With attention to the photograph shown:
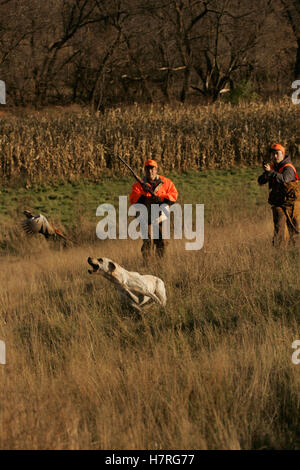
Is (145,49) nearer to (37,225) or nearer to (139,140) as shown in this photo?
(139,140)

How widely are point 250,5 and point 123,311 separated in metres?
47.4

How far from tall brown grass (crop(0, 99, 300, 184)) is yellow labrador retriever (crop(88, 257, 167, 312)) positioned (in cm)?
1327

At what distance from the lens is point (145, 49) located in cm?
4672

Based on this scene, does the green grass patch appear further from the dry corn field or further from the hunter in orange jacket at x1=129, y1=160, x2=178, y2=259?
the hunter in orange jacket at x1=129, y1=160, x2=178, y2=259

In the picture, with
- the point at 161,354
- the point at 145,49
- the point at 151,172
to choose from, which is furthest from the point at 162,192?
the point at 145,49

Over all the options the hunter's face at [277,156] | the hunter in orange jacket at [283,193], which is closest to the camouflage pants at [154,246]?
the hunter in orange jacket at [283,193]

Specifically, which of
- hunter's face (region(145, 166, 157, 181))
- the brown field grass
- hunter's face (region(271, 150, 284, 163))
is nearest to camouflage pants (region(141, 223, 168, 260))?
the brown field grass

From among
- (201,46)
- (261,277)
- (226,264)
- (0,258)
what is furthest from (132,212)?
(201,46)

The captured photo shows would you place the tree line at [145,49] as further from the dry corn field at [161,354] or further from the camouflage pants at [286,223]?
the camouflage pants at [286,223]

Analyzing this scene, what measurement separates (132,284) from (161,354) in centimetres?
87

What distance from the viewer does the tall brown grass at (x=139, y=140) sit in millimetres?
19625

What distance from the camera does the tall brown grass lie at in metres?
19.6

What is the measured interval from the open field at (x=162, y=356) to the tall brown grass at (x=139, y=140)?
34.3 feet

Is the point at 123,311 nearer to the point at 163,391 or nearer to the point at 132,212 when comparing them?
the point at 163,391
